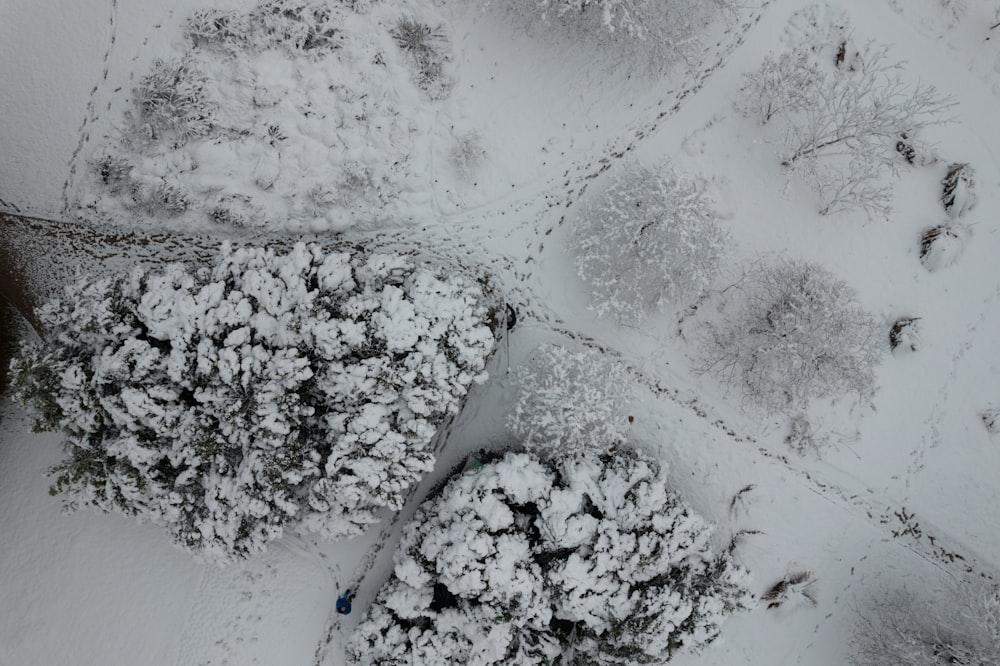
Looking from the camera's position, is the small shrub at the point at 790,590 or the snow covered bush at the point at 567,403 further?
the small shrub at the point at 790,590

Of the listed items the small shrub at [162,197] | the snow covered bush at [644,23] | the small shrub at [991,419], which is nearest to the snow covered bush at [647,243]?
the snow covered bush at [644,23]

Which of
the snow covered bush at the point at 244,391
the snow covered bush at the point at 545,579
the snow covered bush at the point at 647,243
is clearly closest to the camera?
the snow covered bush at the point at 244,391

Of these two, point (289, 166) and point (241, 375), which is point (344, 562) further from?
point (289, 166)

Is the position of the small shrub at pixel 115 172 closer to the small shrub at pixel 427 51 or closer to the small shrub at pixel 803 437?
the small shrub at pixel 427 51

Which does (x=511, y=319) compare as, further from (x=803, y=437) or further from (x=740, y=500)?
(x=803, y=437)

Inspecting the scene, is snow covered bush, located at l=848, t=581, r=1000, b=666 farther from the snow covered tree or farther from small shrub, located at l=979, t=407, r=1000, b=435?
the snow covered tree

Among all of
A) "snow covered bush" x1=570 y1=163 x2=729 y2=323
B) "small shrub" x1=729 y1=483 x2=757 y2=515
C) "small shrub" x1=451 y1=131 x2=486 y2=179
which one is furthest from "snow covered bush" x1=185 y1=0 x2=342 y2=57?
"small shrub" x1=729 y1=483 x2=757 y2=515

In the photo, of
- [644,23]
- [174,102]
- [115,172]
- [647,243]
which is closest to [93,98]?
[115,172]
